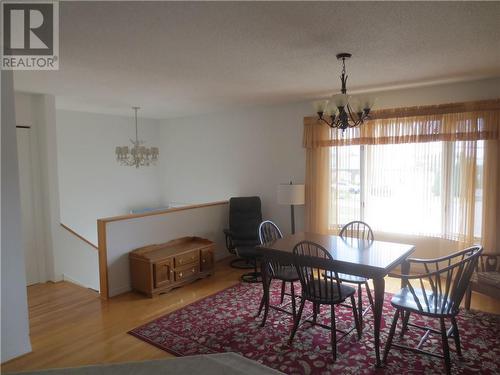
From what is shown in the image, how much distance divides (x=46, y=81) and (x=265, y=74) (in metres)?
2.45

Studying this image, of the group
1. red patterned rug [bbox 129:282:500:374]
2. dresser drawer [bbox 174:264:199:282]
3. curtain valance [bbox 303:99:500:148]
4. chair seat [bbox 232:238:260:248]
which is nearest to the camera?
red patterned rug [bbox 129:282:500:374]

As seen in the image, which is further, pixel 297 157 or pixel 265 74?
pixel 297 157

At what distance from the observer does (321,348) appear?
2746mm

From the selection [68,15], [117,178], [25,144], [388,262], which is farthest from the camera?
[117,178]

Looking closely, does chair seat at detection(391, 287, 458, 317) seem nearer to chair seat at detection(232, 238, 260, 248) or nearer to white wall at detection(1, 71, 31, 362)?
chair seat at detection(232, 238, 260, 248)

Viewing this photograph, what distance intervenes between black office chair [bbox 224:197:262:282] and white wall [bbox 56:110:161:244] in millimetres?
2440

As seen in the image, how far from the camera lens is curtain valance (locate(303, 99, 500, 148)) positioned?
377 centimetres

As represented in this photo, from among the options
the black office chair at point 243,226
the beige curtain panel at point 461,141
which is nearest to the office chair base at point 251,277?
the black office chair at point 243,226

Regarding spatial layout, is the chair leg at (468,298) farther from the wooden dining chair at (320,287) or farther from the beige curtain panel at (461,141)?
the wooden dining chair at (320,287)

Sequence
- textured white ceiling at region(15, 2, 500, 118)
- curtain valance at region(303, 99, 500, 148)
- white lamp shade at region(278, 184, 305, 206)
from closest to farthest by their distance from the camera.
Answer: textured white ceiling at region(15, 2, 500, 118)
curtain valance at region(303, 99, 500, 148)
white lamp shade at region(278, 184, 305, 206)

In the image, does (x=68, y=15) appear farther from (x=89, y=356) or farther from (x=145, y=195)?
(x=145, y=195)

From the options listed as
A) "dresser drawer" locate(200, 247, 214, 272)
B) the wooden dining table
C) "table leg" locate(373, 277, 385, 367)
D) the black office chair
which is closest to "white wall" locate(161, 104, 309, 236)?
the black office chair

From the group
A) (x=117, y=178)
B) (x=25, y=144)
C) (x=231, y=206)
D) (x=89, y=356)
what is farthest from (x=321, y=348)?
Answer: (x=117, y=178)

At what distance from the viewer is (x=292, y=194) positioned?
4742 millimetres
